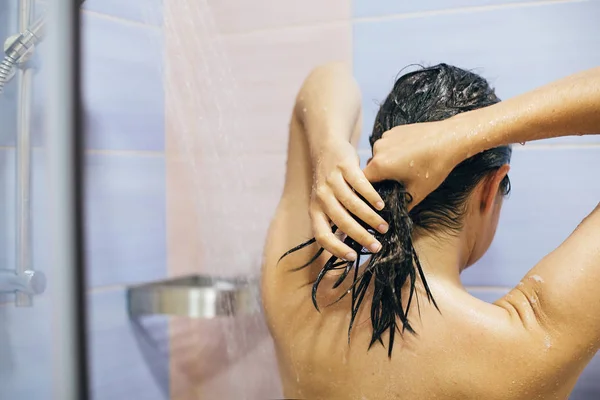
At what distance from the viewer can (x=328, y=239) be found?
667 mm

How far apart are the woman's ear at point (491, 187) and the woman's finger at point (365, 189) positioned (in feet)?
0.68

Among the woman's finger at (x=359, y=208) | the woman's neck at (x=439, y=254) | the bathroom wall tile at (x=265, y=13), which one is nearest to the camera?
the woman's finger at (x=359, y=208)

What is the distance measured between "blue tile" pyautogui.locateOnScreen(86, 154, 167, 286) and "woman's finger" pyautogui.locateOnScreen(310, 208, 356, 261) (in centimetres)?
54

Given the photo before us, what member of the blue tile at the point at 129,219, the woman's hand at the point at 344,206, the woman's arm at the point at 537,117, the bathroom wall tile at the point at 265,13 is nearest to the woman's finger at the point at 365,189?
the woman's hand at the point at 344,206

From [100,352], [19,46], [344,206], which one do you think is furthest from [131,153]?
[344,206]

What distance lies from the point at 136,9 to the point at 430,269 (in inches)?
33.5

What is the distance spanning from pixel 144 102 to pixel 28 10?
708mm

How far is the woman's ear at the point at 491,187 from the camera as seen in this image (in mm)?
770

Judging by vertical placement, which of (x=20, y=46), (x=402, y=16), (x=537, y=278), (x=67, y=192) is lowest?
(x=537, y=278)

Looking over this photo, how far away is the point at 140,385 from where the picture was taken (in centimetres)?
128

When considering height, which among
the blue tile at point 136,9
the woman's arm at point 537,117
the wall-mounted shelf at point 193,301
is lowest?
the wall-mounted shelf at point 193,301

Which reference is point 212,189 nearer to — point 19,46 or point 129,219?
point 129,219

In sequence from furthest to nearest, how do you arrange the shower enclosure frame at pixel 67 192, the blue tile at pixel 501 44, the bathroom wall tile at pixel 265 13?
the bathroom wall tile at pixel 265 13 → the blue tile at pixel 501 44 → the shower enclosure frame at pixel 67 192

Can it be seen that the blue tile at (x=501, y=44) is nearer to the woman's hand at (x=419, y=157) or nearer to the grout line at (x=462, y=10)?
the grout line at (x=462, y=10)
